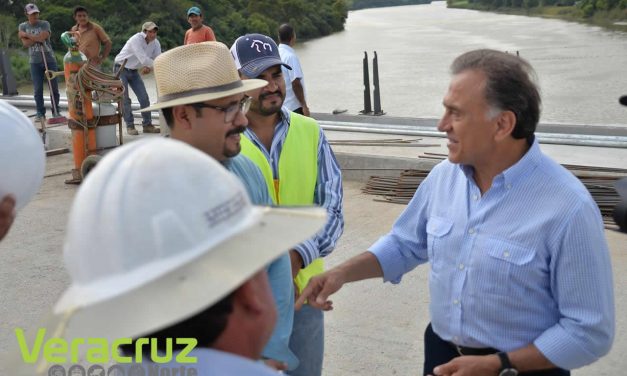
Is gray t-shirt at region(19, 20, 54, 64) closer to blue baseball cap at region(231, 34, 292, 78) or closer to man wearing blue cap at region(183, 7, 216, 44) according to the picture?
man wearing blue cap at region(183, 7, 216, 44)

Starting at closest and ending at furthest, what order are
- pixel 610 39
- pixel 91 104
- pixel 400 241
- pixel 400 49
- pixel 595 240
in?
pixel 595 240 → pixel 400 241 → pixel 91 104 → pixel 610 39 → pixel 400 49

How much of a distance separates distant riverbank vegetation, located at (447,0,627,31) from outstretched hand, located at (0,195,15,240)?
43817mm

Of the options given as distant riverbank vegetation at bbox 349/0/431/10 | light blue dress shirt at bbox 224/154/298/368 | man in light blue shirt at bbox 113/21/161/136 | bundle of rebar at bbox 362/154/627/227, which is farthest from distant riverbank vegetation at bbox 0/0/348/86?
distant riverbank vegetation at bbox 349/0/431/10

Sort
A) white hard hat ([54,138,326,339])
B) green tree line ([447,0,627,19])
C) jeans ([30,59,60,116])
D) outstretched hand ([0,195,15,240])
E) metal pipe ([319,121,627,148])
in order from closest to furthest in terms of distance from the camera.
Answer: white hard hat ([54,138,326,339])
outstretched hand ([0,195,15,240])
metal pipe ([319,121,627,148])
jeans ([30,59,60,116])
green tree line ([447,0,627,19])

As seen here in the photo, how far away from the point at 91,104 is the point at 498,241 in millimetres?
6983

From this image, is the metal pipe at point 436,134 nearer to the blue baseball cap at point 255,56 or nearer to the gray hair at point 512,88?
the blue baseball cap at point 255,56

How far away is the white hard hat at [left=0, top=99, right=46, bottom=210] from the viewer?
2.11 m


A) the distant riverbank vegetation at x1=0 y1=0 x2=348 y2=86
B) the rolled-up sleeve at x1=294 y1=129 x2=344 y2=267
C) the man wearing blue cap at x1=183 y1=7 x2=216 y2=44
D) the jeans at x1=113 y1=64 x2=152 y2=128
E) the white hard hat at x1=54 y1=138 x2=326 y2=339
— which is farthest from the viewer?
the distant riverbank vegetation at x1=0 y1=0 x2=348 y2=86

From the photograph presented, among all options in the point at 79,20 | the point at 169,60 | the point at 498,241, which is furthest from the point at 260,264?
the point at 79,20

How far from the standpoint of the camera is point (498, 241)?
2086 mm

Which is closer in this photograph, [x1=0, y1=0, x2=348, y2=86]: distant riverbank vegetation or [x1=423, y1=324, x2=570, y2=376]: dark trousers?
[x1=423, y1=324, x2=570, y2=376]: dark trousers

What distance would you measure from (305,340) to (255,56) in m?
1.11

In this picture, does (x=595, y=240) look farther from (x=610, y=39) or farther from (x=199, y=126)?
(x=610, y=39)

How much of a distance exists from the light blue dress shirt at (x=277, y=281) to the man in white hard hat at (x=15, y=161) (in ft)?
1.96
